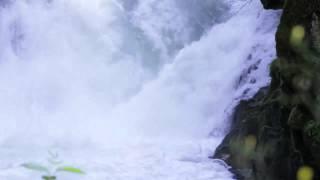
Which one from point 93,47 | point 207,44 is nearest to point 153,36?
point 93,47

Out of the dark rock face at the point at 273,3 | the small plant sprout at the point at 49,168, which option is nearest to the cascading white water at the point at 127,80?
the dark rock face at the point at 273,3

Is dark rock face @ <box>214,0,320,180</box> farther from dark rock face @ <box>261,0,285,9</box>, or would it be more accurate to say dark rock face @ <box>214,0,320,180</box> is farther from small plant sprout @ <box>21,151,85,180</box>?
small plant sprout @ <box>21,151,85,180</box>

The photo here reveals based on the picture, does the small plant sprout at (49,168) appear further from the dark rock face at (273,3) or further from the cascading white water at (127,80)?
the cascading white water at (127,80)

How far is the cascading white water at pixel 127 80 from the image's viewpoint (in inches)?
417

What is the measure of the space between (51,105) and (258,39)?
5873 mm

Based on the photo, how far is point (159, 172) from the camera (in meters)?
9.16

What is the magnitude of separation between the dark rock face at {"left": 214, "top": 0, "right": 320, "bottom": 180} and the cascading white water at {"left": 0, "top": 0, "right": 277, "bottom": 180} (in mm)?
1439

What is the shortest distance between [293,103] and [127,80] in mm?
10578

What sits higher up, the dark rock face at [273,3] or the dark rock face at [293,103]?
the dark rock face at [273,3]

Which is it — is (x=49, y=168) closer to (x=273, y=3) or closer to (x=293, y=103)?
(x=293, y=103)

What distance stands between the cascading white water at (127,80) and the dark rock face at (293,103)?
1.44 metres

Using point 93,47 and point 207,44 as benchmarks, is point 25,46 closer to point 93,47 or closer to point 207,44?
point 93,47

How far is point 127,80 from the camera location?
53.2ft

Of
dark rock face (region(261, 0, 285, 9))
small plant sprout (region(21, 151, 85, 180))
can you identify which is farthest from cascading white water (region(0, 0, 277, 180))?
small plant sprout (region(21, 151, 85, 180))
